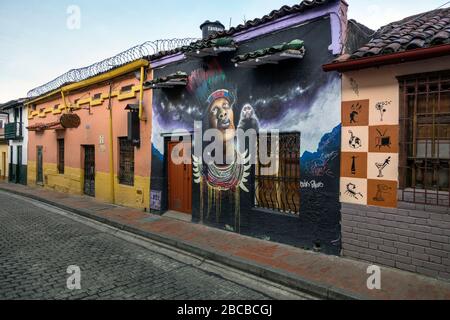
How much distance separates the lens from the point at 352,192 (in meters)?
5.94

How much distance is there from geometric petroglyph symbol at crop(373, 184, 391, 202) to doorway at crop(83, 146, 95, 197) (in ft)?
37.3

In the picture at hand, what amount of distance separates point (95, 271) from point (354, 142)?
4.87m

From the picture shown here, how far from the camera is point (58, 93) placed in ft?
53.5

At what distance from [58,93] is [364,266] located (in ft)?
51.0

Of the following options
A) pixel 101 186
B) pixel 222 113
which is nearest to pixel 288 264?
pixel 222 113

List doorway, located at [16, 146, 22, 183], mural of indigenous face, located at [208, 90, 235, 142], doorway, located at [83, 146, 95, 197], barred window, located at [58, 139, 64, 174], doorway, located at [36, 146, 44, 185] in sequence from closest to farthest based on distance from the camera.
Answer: mural of indigenous face, located at [208, 90, 235, 142] < doorway, located at [83, 146, 95, 197] < barred window, located at [58, 139, 64, 174] < doorway, located at [36, 146, 44, 185] < doorway, located at [16, 146, 22, 183]

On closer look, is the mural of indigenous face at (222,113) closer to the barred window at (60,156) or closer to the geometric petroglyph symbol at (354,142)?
the geometric petroglyph symbol at (354,142)

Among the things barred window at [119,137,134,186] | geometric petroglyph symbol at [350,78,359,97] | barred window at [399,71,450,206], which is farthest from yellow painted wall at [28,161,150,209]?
barred window at [399,71,450,206]

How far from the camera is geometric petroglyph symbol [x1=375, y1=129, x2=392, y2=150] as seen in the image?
5504 millimetres

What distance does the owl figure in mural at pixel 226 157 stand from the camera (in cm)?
776

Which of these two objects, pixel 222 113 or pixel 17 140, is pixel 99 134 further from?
pixel 17 140

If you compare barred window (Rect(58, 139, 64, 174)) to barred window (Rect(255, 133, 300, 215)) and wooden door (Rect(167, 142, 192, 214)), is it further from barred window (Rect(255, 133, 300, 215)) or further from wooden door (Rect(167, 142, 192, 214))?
barred window (Rect(255, 133, 300, 215))
